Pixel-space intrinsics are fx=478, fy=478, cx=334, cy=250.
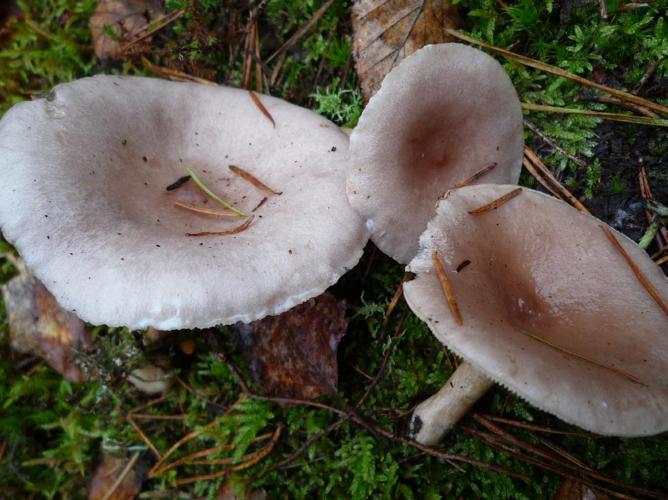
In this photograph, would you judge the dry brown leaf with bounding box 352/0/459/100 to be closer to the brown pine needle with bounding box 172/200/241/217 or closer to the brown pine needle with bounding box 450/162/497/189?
the brown pine needle with bounding box 450/162/497/189

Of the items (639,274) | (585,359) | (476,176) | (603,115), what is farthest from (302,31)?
(585,359)

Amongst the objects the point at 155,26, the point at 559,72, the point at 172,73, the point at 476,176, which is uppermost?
the point at 155,26

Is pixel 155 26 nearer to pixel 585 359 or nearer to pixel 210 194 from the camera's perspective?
pixel 210 194

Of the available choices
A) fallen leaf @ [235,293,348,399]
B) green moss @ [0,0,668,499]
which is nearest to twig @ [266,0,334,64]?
Answer: green moss @ [0,0,668,499]

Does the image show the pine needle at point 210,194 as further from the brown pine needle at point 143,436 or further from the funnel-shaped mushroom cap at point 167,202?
the brown pine needle at point 143,436

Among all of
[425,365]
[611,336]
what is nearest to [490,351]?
[611,336]

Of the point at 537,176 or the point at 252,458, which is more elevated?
the point at 537,176

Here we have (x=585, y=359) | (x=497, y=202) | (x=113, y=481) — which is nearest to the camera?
(x=585, y=359)

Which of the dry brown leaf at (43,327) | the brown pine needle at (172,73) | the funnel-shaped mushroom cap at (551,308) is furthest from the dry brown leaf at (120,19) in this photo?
the funnel-shaped mushroom cap at (551,308)
